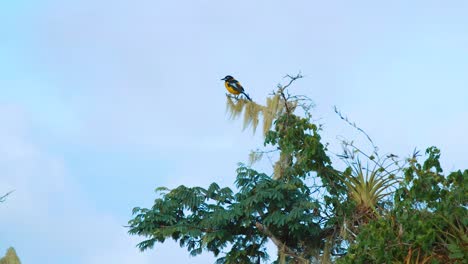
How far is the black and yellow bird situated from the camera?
18703mm

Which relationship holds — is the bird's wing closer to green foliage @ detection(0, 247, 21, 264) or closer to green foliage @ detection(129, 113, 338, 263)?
green foliage @ detection(129, 113, 338, 263)

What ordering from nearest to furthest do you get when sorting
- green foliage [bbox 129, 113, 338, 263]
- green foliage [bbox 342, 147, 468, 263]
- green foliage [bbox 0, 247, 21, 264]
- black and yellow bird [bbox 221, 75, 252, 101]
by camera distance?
green foliage [bbox 342, 147, 468, 263] < green foliage [bbox 0, 247, 21, 264] < green foliage [bbox 129, 113, 338, 263] < black and yellow bird [bbox 221, 75, 252, 101]

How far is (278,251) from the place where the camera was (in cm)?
1444

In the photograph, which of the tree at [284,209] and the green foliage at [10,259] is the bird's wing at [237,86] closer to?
the tree at [284,209]

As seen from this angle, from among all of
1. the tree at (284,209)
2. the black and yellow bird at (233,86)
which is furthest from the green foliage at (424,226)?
the black and yellow bird at (233,86)

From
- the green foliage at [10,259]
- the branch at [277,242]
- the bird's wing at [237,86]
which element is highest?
the bird's wing at [237,86]

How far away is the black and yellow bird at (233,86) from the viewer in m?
18.7

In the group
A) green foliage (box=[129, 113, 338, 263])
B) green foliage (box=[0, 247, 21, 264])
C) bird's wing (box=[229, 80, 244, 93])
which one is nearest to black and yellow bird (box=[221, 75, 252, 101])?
bird's wing (box=[229, 80, 244, 93])

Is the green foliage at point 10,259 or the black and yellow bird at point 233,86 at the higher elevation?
the black and yellow bird at point 233,86

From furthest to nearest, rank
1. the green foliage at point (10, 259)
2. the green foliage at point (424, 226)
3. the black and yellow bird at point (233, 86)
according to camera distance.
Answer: the black and yellow bird at point (233, 86), the green foliage at point (10, 259), the green foliage at point (424, 226)

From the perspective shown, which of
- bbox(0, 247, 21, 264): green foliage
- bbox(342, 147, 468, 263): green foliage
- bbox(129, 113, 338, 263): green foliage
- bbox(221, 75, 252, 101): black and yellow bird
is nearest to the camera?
bbox(342, 147, 468, 263): green foliage

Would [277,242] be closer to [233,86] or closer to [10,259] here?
[10,259]

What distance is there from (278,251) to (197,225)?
1.40 metres

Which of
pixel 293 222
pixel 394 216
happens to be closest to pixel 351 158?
pixel 293 222
